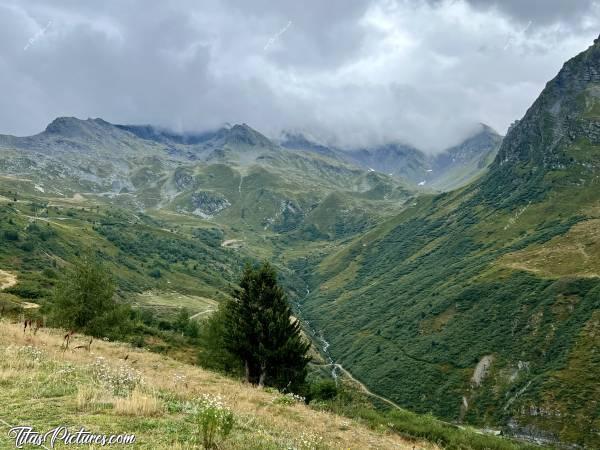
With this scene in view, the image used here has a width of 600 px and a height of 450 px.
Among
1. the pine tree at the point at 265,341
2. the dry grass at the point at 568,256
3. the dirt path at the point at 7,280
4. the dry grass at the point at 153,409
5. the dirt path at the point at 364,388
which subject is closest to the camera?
the dry grass at the point at 153,409

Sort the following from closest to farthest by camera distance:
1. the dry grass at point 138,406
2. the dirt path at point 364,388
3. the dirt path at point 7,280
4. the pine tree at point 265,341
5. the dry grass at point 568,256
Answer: the dry grass at point 138,406, the pine tree at point 265,341, the dirt path at point 7,280, the dirt path at point 364,388, the dry grass at point 568,256

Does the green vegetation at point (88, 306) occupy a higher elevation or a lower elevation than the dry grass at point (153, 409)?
higher

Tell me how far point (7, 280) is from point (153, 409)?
392 ft

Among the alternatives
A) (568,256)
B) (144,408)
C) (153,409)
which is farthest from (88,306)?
(568,256)

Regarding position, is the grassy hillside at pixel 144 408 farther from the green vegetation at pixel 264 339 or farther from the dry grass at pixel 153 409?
the green vegetation at pixel 264 339

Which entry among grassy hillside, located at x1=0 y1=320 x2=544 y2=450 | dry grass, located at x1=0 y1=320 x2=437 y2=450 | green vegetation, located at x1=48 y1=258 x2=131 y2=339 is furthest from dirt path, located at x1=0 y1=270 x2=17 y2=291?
dry grass, located at x1=0 y1=320 x2=437 y2=450

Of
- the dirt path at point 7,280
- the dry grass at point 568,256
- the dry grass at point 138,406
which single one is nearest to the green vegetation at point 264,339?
the dry grass at point 138,406

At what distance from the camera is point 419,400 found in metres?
144

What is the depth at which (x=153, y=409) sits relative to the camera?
49.3 ft

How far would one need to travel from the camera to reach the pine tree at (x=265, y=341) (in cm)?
4800

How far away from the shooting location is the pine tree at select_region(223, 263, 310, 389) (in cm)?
4800

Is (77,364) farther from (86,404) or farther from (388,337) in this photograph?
(388,337)

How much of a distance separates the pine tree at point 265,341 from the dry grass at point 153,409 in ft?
70.4

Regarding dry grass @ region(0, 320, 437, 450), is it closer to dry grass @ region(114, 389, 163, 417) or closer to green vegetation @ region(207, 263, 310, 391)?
dry grass @ region(114, 389, 163, 417)
